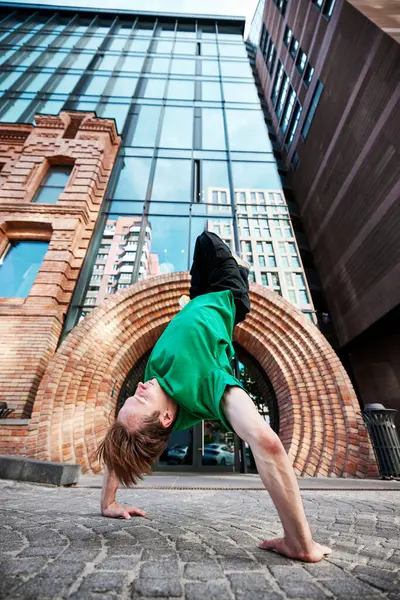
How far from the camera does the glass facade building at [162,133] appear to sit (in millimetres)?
8039

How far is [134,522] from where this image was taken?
5.47 feet

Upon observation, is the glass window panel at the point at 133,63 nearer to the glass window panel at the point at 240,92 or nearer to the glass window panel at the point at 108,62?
the glass window panel at the point at 108,62

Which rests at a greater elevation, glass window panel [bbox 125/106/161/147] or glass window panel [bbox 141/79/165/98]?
glass window panel [bbox 141/79/165/98]

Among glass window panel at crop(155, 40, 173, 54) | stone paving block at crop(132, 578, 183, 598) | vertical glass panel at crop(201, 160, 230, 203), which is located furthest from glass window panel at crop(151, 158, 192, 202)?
glass window panel at crop(155, 40, 173, 54)

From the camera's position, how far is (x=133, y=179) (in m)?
9.89

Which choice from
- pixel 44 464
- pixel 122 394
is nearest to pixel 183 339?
pixel 44 464

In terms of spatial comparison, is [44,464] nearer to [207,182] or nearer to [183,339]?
[183,339]

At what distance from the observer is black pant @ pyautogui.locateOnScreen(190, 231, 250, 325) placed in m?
2.01

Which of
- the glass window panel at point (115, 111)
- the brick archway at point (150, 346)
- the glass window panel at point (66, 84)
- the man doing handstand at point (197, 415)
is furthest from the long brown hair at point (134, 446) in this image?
the glass window panel at point (66, 84)

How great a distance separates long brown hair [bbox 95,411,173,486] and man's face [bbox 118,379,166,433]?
0.03 metres

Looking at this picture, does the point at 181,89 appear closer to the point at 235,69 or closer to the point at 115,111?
the point at 115,111

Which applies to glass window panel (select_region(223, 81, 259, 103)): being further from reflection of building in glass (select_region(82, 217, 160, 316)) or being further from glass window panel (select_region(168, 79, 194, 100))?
reflection of building in glass (select_region(82, 217, 160, 316))

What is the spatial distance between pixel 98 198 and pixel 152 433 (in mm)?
8819

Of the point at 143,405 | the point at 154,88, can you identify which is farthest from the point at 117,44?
the point at 143,405
